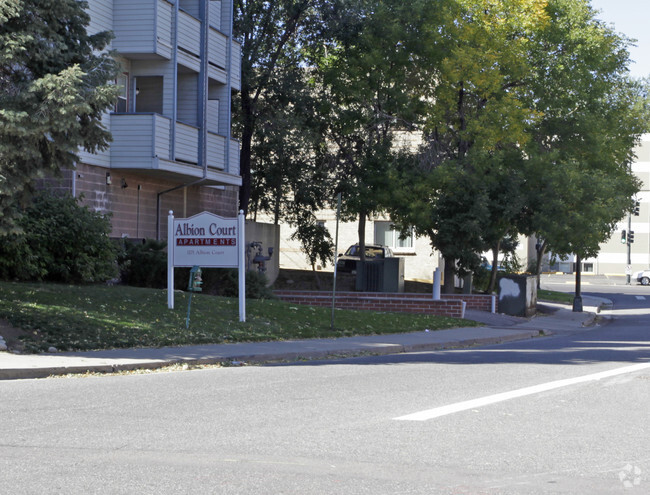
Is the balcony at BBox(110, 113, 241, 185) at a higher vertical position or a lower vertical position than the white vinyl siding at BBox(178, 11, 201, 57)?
lower

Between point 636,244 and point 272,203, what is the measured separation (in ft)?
241

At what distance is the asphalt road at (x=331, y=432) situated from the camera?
6391 mm

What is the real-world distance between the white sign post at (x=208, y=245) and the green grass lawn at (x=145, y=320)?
32.4 inches

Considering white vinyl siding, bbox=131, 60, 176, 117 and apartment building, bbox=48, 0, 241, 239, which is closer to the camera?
apartment building, bbox=48, 0, 241, 239

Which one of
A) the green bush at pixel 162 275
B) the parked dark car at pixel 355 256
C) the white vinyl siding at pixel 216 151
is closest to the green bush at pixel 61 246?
the green bush at pixel 162 275

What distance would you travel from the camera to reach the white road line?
360 inches

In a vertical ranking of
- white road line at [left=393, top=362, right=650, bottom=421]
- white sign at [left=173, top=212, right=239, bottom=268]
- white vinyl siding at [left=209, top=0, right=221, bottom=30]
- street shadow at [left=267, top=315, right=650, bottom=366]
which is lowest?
street shadow at [left=267, top=315, right=650, bottom=366]

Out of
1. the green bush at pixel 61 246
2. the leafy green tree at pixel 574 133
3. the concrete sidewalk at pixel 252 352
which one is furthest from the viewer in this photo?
the leafy green tree at pixel 574 133

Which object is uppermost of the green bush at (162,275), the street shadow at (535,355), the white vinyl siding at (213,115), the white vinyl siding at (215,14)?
the white vinyl siding at (215,14)

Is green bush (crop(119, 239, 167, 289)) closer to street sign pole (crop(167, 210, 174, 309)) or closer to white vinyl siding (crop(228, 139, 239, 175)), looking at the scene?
street sign pole (crop(167, 210, 174, 309))

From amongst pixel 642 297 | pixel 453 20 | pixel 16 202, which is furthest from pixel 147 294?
pixel 642 297

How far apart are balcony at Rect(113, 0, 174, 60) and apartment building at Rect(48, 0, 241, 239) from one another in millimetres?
26

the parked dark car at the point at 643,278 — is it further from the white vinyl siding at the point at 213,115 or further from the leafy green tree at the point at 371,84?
the white vinyl siding at the point at 213,115

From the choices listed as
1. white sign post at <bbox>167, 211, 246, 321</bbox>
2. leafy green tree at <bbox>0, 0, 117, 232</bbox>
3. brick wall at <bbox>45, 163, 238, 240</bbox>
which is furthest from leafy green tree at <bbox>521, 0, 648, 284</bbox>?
leafy green tree at <bbox>0, 0, 117, 232</bbox>
